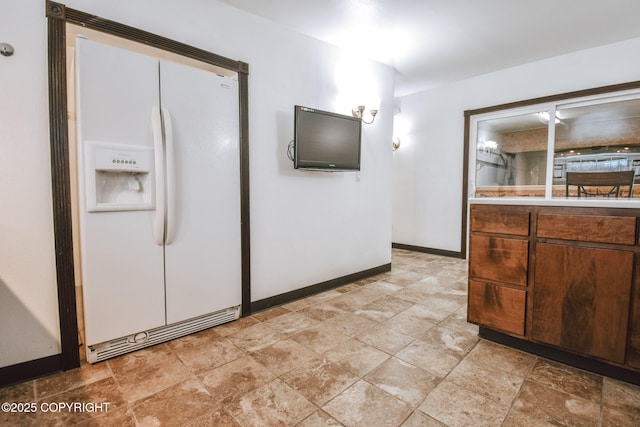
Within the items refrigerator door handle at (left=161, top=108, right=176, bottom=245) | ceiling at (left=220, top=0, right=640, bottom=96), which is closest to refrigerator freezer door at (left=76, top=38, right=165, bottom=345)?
refrigerator door handle at (left=161, top=108, right=176, bottom=245)

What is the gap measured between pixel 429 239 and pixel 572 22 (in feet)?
10.8

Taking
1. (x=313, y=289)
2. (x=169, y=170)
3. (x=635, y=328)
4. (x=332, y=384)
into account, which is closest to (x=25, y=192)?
(x=169, y=170)

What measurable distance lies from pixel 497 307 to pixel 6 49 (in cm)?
345

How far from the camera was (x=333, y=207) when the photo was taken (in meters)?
3.48

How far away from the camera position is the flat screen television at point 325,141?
2859 millimetres

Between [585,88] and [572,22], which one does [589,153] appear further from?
[572,22]

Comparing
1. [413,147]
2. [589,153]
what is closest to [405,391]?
[589,153]

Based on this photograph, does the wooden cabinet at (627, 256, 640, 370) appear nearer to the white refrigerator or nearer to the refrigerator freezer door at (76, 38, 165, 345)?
the white refrigerator

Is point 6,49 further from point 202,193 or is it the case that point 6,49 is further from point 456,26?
point 456,26

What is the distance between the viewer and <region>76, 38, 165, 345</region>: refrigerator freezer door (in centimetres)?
188

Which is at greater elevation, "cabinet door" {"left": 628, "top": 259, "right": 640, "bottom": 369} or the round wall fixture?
the round wall fixture

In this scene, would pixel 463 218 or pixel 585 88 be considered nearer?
pixel 585 88

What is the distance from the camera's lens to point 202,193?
7.81ft

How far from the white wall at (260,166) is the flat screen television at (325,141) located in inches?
7.7
